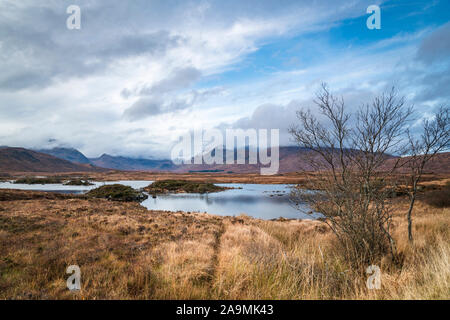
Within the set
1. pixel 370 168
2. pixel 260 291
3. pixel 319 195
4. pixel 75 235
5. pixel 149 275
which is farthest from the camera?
pixel 75 235

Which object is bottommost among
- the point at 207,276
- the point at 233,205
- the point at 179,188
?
the point at 179,188

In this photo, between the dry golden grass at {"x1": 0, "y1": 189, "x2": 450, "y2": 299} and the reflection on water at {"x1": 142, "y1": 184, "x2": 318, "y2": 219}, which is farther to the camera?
the reflection on water at {"x1": 142, "y1": 184, "x2": 318, "y2": 219}

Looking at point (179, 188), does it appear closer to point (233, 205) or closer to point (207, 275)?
point (233, 205)

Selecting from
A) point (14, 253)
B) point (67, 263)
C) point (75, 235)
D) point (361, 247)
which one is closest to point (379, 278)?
point (361, 247)

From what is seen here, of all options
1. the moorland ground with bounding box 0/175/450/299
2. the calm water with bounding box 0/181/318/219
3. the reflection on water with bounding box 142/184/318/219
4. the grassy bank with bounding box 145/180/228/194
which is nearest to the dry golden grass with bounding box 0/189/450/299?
the moorland ground with bounding box 0/175/450/299

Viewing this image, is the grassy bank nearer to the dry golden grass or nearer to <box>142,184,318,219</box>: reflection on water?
<box>142,184,318,219</box>: reflection on water

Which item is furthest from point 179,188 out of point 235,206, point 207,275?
point 207,275

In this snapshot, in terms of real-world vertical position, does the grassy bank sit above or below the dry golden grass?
below

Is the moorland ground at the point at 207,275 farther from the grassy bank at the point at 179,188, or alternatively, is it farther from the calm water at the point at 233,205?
the grassy bank at the point at 179,188

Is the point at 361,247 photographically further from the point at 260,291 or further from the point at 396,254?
the point at 260,291

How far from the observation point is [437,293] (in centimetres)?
330

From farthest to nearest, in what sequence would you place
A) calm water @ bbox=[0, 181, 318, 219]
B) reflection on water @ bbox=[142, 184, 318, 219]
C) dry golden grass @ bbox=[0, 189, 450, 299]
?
calm water @ bbox=[0, 181, 318, 219] → reflection on water @ bbox=[142, 184, 318, 219] → dry golden grass @ bbox=[0, 189, 450, 299]
